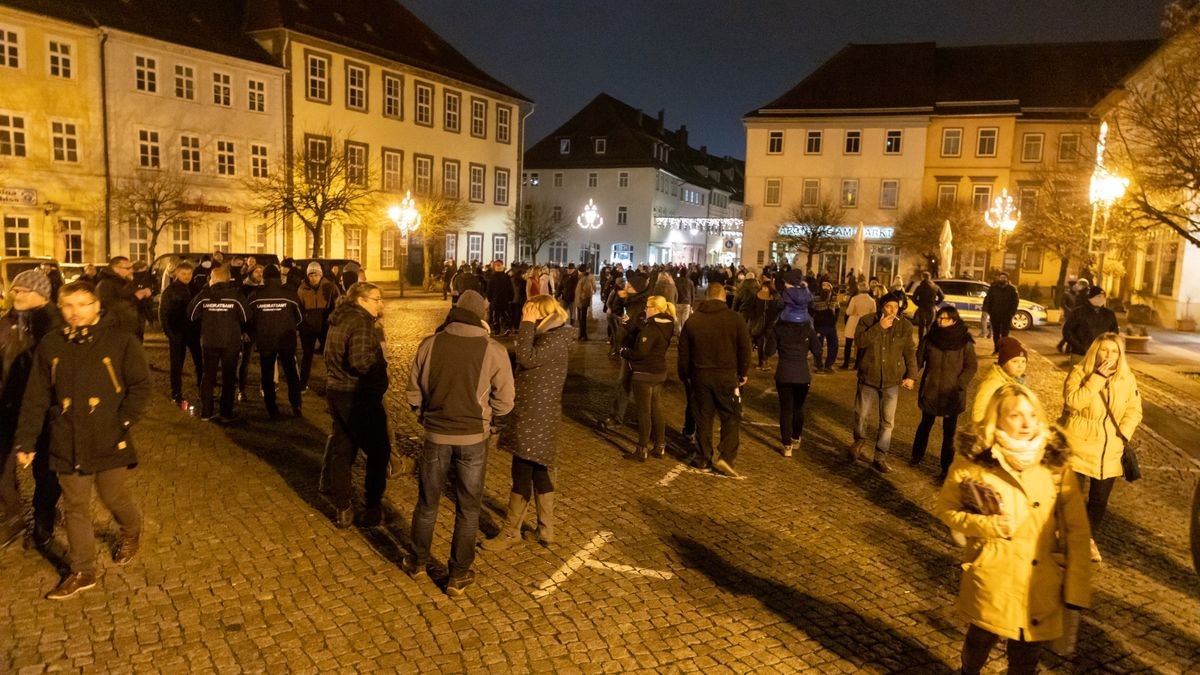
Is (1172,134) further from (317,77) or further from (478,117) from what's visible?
(478,117)

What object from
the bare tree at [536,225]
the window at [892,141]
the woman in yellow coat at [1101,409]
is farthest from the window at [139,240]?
the window at [892,141]

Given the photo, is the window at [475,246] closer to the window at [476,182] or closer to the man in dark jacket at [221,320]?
the window at [476,182]

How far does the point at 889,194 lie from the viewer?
46.5 m

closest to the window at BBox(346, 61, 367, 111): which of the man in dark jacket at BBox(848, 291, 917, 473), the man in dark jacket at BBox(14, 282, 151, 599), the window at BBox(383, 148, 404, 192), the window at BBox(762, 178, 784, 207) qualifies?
the window at BBox(383, 148, 404, 192)

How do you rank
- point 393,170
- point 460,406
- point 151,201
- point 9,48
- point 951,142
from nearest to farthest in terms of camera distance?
point 460,406, point 9,48, point 151,201, point 393,170, point 951,142

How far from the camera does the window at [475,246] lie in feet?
152

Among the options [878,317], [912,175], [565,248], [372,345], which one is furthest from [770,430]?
[565,248]

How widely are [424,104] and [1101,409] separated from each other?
1614 inches

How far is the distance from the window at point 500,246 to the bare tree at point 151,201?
731 inches

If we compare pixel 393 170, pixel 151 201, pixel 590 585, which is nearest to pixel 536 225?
pixel 393 170

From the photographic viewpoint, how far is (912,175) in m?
46.0

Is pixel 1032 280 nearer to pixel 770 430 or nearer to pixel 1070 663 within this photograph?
pixel 770 430

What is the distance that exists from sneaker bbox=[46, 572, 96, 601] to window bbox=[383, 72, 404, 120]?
126 feet

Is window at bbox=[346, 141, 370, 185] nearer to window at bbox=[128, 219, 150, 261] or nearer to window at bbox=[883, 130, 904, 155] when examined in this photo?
window at bbox=[128, 219, 150, 261]
